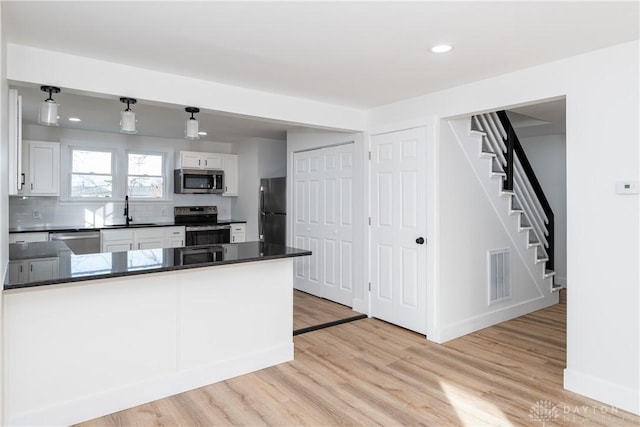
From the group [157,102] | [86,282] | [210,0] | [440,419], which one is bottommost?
[440,419]

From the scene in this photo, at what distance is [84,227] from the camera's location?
5602 mm

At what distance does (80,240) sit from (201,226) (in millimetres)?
1624

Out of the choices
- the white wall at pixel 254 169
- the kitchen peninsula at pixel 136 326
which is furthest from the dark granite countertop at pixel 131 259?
the white wall at pixel 254 169

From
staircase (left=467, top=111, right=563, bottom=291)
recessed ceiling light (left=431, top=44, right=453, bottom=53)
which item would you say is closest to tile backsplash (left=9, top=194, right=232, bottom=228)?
staircase (left=467, top=111, right=563, bottom=291)

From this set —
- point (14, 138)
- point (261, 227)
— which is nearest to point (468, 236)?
point (261, 227)

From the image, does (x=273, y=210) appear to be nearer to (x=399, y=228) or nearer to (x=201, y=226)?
(x=201, y=226)

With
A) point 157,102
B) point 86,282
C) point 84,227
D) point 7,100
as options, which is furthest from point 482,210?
point 84,227

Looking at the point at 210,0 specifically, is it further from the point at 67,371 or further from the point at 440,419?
the point at 440,419

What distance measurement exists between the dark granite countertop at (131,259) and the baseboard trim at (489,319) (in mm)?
1603

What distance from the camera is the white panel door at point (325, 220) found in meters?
4.72

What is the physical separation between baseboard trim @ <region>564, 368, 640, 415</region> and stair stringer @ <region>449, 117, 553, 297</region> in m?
1.82

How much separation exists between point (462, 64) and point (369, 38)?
2.84ft

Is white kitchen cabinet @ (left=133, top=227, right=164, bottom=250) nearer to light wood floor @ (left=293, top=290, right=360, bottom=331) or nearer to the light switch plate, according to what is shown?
light wood floor @ (left=293, top=290, right=360, bottom=331)

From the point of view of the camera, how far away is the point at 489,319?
13.3 feet
